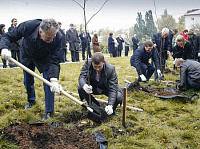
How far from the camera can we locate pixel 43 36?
10.7ft

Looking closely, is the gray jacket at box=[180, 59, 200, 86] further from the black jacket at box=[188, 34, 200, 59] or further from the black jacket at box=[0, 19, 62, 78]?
the black jacket at box=[188, 34, 200, 59]

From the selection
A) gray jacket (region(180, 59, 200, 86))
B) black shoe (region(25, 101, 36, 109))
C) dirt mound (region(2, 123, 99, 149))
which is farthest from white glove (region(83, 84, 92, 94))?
gray jacket (region(180, 59, 200, 86))

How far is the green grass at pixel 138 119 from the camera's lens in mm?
3202

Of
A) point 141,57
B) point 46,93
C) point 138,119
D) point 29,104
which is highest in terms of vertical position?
point 141,57

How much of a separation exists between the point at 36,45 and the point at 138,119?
7.39 ft

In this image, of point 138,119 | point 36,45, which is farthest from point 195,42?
point 36,45

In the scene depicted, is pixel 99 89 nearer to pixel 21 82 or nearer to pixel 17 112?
pixel 17 112

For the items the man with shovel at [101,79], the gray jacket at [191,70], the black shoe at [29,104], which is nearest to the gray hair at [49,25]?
the man with shovel at [101,79]

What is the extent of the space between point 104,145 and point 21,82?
4.16m

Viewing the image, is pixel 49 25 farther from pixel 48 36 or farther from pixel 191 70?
pixel 191 70

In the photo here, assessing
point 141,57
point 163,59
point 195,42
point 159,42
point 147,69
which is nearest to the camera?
point 141,57

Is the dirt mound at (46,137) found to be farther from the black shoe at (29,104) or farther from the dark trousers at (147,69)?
the dark trousers at (147,69)

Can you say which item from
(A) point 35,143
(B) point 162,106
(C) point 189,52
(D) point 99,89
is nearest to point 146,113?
(B) point 162,106

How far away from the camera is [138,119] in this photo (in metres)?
4.03
